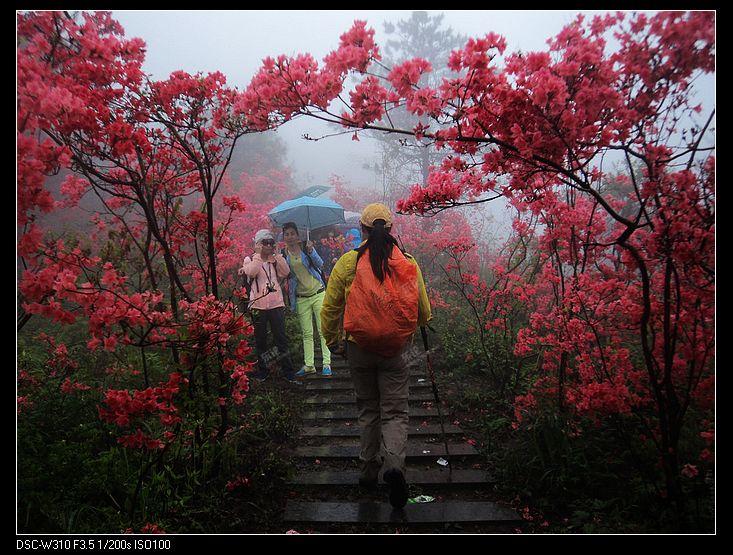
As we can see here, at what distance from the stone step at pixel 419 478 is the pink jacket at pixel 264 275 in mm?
2215

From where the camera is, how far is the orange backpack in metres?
2.45

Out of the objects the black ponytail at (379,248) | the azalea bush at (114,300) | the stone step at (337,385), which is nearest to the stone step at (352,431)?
the azalea bush at (114,300)

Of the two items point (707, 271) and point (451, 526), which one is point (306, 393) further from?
point (707, 271)

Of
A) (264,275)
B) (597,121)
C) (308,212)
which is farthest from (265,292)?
(308,212)

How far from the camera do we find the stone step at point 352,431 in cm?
359

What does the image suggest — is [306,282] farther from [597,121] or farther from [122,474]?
[597,121]

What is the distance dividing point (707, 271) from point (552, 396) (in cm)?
185

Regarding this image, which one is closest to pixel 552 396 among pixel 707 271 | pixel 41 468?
pixel 707 271

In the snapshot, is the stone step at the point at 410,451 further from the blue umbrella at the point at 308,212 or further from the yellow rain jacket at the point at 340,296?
the blue umbrella at the point at 308,212

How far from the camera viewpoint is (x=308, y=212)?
883cm

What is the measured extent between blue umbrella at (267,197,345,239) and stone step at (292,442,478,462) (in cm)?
614

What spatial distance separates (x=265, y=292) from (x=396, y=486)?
278 centimetres

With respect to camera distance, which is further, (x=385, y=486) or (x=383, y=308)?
(x=385, y=486)

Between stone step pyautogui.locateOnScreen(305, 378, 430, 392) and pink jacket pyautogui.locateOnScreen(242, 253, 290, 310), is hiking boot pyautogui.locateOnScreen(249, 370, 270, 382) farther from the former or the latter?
pink jacket pyautogui.locateOnScreen(242, 253, 290, 310)
